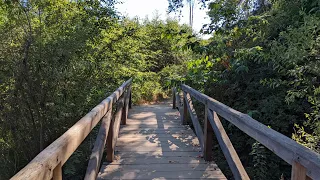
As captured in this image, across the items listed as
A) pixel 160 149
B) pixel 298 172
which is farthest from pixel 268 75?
pixel 298 172

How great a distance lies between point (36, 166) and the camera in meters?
1.11

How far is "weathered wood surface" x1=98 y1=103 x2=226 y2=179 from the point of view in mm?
3000

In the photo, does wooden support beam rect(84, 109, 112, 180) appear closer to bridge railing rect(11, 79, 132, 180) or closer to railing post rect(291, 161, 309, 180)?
bridge railing rect(11, 79, 132, 180)

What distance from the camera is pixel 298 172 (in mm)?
1338

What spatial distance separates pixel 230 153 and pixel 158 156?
4.20 ft

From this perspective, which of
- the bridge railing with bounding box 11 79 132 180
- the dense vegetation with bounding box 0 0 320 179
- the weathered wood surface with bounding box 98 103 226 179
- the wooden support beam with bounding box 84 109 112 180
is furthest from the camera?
the dense vegetation with bounding box 0 0 320 179

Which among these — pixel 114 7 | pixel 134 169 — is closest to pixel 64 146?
pixel 134 169

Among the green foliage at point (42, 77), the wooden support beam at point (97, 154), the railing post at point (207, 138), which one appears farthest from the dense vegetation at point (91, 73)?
the wooden support beam at point (97, 154)

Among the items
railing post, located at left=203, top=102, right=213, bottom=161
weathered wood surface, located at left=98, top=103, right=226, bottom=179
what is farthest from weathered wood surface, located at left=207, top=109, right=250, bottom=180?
weathered wood surface, located at left=98, top=103, right=226, bottom=179

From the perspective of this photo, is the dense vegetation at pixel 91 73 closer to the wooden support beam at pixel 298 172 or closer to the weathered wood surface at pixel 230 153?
the weathered wood surface at pixel 230 153

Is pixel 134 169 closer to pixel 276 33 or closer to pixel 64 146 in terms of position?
pixel 64 146

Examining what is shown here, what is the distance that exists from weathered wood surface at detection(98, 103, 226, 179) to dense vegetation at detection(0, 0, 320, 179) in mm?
724

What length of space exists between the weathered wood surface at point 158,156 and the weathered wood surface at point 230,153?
466 mm

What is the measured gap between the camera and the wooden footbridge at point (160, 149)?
132 cm
